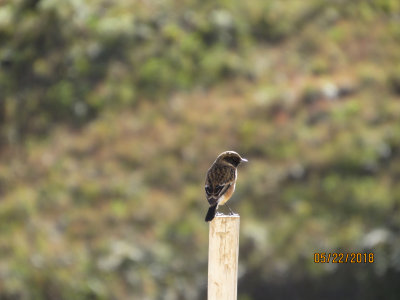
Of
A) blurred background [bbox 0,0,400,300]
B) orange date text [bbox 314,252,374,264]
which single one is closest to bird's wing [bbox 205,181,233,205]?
blurred background [bbox 0,0,400,300]

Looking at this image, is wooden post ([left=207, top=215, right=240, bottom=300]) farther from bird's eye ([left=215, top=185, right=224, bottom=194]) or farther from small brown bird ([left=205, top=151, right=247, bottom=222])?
bird's eye ([left=215, top=185, right=224, bottom=194])

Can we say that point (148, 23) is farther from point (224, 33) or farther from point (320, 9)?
point (320, 9)

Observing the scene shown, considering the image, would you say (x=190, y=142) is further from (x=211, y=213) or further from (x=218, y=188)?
(x=211, y=213)

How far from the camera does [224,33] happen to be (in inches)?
881

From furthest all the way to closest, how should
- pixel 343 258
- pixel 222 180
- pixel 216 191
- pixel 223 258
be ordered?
pixel 343 258 < pixel 222 180 < pixel 216 191 < pixel 223 258

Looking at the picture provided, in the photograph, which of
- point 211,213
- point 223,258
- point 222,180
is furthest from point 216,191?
point 223,258

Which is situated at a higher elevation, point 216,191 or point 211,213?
point 216,191

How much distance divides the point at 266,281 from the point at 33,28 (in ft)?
35.5

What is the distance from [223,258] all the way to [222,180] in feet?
8.95

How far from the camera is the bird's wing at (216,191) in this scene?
8.84m

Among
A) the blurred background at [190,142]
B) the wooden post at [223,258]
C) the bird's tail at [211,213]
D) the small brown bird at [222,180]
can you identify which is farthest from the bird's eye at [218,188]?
the blurred background at [190,142]

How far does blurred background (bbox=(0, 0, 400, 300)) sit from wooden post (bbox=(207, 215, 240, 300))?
28.4 ft

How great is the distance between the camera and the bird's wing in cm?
884

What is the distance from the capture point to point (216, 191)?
8.95 metres
